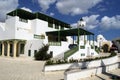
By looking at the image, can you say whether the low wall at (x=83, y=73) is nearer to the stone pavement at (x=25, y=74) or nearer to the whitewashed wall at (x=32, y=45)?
the stone pavement at (x=25, y=74)

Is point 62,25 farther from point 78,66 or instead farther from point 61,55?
point 78,66

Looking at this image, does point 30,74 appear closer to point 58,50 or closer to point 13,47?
point 58,50

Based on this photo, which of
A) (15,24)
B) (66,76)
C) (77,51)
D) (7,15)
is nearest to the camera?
(66,76)

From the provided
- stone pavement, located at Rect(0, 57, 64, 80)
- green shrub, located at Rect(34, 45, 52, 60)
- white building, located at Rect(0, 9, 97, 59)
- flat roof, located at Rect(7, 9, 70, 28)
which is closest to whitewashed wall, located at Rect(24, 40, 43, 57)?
white building, located at Rect(0, 9, 97, 59)

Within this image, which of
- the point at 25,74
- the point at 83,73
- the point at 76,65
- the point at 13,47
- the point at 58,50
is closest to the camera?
the point at 83,73

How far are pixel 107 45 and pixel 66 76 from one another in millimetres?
41217

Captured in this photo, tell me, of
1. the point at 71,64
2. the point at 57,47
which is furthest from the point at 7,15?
the point at 71,64

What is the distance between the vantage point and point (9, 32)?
31406 millimetres

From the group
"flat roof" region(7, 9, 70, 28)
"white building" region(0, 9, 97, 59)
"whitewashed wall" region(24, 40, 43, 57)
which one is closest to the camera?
"white building" region(0, 9, 97, 59)

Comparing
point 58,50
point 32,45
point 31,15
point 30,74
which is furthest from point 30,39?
point 30,74

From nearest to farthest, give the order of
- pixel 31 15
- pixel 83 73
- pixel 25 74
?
pixel 83 73
pixel 25 74
pixel 31 15

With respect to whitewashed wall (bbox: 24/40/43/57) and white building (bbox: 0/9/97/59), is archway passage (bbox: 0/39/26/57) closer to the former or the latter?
white building (bbox: 0/9/97/59)

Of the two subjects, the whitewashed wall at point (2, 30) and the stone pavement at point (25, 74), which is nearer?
the stone pavement at point (25, 74)

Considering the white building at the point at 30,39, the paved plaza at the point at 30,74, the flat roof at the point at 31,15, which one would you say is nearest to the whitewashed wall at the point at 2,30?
the white building at the point at 30,39
